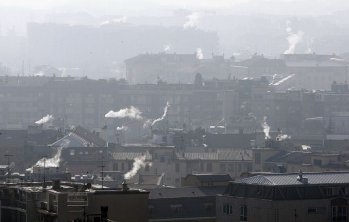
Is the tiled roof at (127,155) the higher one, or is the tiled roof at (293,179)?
the tiled roof at (127,155)

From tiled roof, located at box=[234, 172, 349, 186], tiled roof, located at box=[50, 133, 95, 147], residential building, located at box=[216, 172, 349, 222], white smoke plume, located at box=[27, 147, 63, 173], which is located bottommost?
residential building, located at box=[216, 172, 349, 222]

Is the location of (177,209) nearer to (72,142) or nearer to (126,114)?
(72,142)

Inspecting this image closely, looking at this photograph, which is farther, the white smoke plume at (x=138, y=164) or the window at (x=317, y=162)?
the white smoke plume at (x=138, y=164)

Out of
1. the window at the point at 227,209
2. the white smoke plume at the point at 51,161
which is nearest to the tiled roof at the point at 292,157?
the white smoke plume at the point at 51,161

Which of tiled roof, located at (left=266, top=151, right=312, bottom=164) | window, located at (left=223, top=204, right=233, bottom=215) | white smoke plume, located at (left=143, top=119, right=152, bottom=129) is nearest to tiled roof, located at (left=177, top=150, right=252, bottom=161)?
tiled roof, located at (left=266, top=151, right=312, bottom=164)

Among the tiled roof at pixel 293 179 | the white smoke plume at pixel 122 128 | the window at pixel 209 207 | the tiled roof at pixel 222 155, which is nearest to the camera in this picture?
the tiled roof at pixel 293 179

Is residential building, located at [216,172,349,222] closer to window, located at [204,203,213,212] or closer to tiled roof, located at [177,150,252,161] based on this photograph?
window, located at [204,203,213,212]

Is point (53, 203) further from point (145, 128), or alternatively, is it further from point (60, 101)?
point (60, 101)

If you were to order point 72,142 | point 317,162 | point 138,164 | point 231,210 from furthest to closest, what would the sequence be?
point 72,142 < point 138,164 < point 317,162 < point 231,210

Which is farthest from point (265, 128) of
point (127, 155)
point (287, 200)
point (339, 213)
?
point (287, 200)

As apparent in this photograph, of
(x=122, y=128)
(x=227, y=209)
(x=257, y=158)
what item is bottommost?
(x=227, y=209)

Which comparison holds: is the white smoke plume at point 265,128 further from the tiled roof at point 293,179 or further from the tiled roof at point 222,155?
the tiled roof at point 293,179

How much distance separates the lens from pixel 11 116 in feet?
509

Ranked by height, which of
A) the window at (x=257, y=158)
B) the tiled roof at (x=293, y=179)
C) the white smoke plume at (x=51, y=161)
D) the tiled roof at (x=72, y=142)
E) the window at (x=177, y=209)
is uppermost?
the tiled roof at (x=72, y=142)
